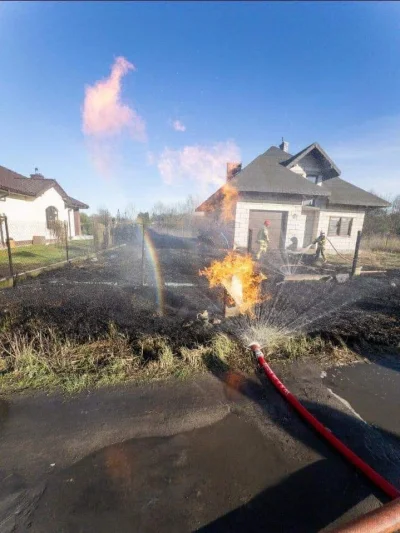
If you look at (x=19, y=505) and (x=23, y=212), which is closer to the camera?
(x=19, y=505)

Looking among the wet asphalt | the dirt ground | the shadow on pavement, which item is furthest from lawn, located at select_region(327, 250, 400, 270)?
the shadow on pavement

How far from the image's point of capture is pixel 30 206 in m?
18.2

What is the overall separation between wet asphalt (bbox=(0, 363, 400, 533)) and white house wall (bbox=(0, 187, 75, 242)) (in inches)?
615

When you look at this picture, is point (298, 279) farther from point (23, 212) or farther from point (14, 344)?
point (23, 212)

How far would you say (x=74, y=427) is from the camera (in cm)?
266

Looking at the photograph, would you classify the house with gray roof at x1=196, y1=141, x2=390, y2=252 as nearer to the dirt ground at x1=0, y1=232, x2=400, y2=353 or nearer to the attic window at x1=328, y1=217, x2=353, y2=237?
the attic window at x1=328, y1=217, x2=353, y2=237

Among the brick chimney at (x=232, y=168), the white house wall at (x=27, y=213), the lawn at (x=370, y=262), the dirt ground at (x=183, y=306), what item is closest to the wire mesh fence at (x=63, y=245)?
the white house wall at (x=27, y=213)

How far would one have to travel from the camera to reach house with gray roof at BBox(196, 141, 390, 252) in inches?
632

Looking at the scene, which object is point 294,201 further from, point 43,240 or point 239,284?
point 43,240

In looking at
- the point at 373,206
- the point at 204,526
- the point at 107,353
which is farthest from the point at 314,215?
the point at 204,526

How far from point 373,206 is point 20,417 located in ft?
72.1

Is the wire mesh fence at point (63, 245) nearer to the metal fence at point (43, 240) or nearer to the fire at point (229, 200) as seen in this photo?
the metal fence at point (43, 240)

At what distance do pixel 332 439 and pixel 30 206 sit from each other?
2138 cm

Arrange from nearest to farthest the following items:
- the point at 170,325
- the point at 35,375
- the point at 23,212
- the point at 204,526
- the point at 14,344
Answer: the point at 204,526 → the point at 35,375 → the point at 14,344 → the point at 170,325 → the point at 23,212
